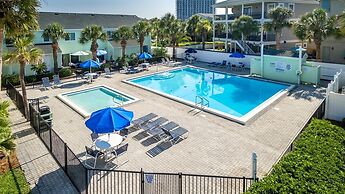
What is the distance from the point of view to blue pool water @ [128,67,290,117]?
23.3 m

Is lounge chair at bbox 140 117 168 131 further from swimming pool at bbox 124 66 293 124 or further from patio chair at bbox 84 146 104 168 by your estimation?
swimming pool at bbox 124 66 293 124

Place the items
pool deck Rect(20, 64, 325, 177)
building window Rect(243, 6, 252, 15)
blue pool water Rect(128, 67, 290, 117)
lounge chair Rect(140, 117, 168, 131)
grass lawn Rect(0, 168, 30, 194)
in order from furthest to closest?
1. building window Rect(243, 6, 252, 15)
2. blue pool water Rect(128, 67, 290, 117)
3. lounge chair Rect(140, 117, 168, 131)
4. pool deck Rect(20, 64, 325, 177)
5. grass lawn Rect(0, 168, 30, 194)

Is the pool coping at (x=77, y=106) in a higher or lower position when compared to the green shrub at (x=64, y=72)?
lower

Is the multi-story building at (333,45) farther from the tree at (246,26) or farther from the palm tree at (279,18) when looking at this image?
the tree at (246,26)

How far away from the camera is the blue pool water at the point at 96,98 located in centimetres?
2246

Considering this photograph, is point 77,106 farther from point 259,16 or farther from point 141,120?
point 259,16

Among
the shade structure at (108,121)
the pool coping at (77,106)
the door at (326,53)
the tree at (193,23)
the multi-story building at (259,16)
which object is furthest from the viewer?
the tree at (193,23)

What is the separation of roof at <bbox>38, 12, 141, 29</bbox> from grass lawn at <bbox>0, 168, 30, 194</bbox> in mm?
27604

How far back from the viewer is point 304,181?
8.93 m

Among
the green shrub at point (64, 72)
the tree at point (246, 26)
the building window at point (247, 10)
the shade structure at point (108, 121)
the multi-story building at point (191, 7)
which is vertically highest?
the multi-story building at point (191, 7)

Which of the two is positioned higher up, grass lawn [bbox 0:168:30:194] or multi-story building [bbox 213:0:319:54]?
multi-story building [bbox 213:0:319:54]

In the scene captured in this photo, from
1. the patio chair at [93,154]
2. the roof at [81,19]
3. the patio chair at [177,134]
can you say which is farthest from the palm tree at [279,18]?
the patio chair at [93,154]

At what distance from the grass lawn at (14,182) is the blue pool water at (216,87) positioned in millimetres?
13631

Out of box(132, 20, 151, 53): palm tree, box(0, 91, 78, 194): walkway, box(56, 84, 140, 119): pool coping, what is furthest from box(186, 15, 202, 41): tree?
box(0, 91, 78, 194): walkway
